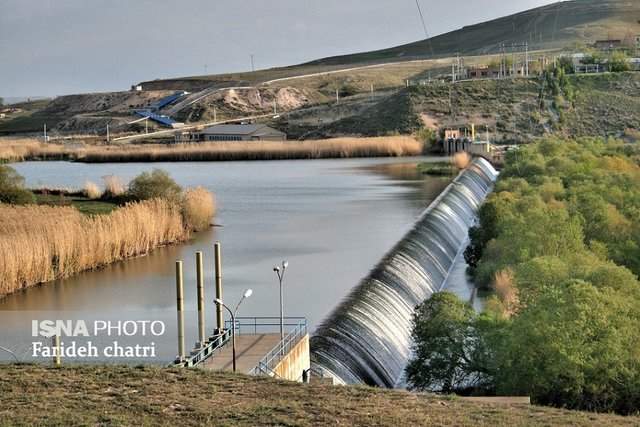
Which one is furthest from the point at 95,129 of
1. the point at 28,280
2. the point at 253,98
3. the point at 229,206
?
the point at 28,280

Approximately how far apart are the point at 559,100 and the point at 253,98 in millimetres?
52994

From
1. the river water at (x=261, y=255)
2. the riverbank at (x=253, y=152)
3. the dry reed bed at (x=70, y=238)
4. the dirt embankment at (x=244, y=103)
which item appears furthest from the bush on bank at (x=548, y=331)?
the dirt embankment at (x=244, y=103)

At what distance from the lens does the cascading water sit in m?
22.5

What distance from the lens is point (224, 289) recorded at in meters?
31.0

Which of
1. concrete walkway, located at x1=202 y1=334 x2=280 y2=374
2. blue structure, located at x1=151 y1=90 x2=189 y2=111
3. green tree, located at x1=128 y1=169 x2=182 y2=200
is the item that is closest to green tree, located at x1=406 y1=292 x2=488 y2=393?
concrete walkway, located at x1=202 y1=334 x2=280 y2=374

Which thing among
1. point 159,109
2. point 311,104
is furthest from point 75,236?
point 159,109

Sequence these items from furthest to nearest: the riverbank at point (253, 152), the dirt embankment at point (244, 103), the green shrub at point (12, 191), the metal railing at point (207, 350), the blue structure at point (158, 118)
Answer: the dirt embankment at point (244, 103) < the blue structure at point (158, 118) < the riverbank at point (253, 152) < the green shrub at point (12, 191) < the metal railing at point (207, 350)

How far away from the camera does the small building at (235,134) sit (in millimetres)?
119000

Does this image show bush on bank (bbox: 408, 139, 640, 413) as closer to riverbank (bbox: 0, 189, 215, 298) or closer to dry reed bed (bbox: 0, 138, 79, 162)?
riverbank (bbox: 0, 189, 215, 298)

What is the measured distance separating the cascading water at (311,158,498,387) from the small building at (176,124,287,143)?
3011 inches

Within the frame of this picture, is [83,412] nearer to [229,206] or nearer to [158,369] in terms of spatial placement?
[158,369]

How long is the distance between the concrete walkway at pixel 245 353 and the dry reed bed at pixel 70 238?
9462 mm

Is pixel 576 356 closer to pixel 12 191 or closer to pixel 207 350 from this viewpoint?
pixel 207 350

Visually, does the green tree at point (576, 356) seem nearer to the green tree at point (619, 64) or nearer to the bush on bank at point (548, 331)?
the bush on bank at point (548, 331)
